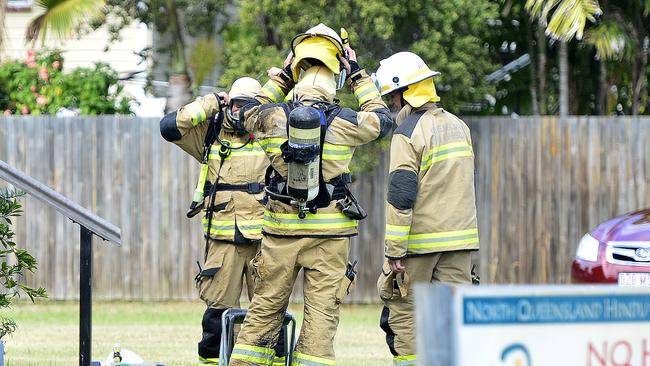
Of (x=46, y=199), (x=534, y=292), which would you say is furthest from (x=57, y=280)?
(x=534, y=292)

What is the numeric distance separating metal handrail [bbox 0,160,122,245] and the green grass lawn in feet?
9.59

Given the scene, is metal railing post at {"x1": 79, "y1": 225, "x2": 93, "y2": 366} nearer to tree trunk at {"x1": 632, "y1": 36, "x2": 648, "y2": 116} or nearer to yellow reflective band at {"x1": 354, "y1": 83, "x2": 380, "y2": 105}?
yellow reflective band at {"x1": 354, "y1": 83, "x2": 380, "y2": 105}

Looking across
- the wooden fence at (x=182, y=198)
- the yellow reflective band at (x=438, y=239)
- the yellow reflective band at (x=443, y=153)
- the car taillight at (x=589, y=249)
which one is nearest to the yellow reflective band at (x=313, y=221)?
the yellow reflective band at (x=438, y=239)

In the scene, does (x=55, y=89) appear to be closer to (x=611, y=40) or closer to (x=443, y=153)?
(x=611, y=40)

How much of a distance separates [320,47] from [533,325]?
375 cm

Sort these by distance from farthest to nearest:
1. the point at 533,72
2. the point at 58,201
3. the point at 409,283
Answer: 1. the point at 533,72
2. the point at 409,283
3. the point at 58,201

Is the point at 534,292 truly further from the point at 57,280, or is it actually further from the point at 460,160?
the point at 57,280

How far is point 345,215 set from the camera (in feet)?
23.3

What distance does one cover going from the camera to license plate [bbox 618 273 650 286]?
9.47 meters

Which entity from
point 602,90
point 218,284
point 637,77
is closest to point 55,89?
point 602,90

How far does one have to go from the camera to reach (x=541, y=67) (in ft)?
54.9

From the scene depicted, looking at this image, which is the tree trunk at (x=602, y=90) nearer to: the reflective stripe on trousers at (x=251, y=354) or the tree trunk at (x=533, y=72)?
the tree trunk at (x=533, y=72)

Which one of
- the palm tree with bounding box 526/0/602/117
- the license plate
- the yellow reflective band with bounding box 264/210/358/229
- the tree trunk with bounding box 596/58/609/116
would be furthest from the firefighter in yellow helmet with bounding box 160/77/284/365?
the tree trunk with bounding box 596/58/609/116

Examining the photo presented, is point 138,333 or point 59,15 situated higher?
point 59,15
